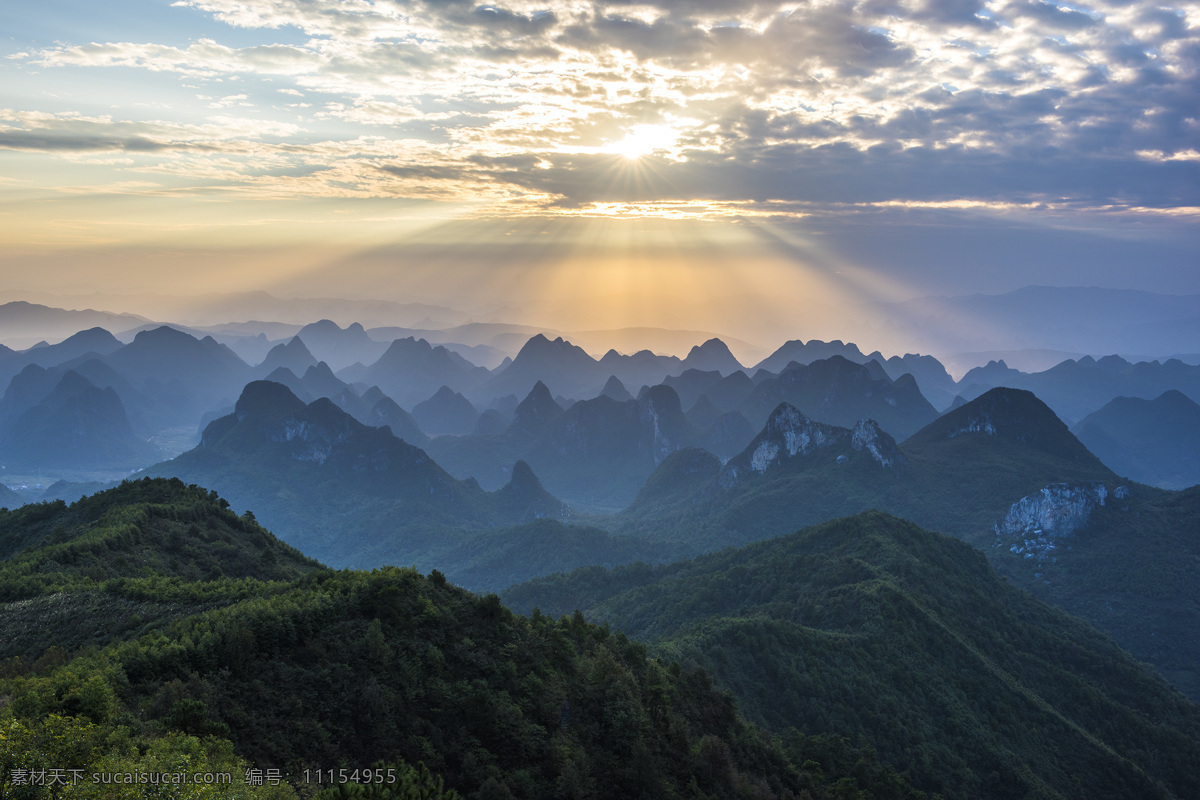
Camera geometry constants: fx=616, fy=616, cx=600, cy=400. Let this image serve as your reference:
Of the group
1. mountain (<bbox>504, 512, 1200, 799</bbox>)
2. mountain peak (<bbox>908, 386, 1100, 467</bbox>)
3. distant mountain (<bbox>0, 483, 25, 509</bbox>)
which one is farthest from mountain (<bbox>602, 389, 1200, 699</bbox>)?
distant mountain (<bbox>0, 483, 25, 509</bbox>)

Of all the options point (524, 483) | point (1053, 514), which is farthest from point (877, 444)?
point (524, 483)

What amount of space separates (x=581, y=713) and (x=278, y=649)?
13592 millimetres

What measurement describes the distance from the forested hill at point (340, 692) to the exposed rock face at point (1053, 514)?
92777 millimetres

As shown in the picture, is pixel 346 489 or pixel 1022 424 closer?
pixel 1022 424

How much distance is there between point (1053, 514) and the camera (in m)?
112

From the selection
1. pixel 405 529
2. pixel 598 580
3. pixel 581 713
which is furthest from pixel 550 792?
pixel 405 529

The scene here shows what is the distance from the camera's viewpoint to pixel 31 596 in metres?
31.1

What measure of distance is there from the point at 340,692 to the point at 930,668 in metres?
53.0

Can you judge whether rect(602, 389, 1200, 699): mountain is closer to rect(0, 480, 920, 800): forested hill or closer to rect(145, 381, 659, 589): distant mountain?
rect(145, 381, 659, 589): distant mountain

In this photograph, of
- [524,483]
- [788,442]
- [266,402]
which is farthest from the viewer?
[524,483]

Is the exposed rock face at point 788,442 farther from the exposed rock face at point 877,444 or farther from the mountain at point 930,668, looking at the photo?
the mountain at point 930,668

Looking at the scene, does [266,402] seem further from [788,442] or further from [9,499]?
[788,442]

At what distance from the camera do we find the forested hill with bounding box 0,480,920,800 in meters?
17.2

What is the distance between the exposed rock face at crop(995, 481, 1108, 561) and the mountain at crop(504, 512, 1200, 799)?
39428mm
